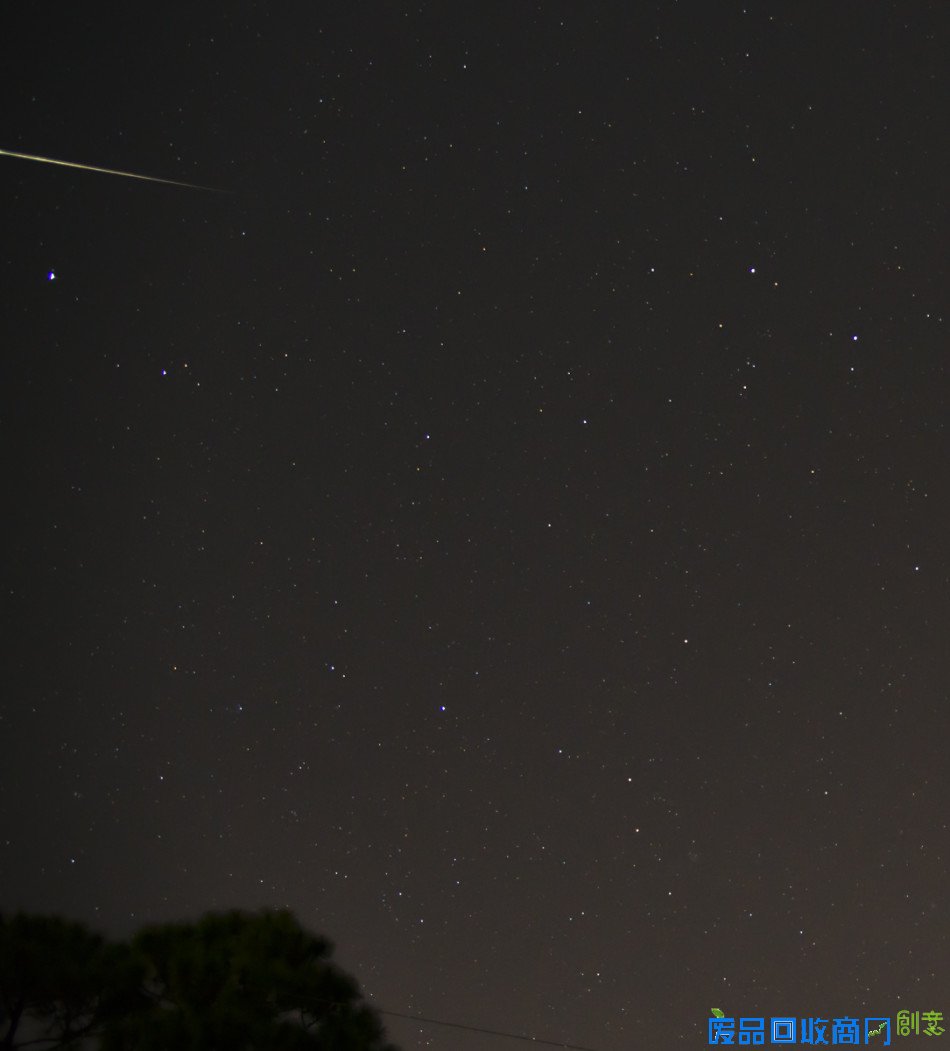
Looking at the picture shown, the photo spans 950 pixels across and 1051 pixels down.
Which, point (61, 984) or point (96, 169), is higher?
point (96, 169)

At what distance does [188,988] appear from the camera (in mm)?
3086

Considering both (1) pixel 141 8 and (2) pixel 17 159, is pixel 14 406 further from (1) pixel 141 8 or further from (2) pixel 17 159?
(1) pixel 141 8

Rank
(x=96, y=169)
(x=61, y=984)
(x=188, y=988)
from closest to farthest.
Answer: (x=188, y=988), (x=61, y=984), (x=96, y=169)

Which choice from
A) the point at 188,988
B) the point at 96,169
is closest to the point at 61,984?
the point at 188,988

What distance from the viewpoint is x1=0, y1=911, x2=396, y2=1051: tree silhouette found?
2809 millimetres

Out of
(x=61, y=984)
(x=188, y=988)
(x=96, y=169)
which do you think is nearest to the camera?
(x=188, y=988)

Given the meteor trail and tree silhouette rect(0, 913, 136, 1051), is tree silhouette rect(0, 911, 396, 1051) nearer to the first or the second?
tree silhouette rect(0, 913, 136, 1051)

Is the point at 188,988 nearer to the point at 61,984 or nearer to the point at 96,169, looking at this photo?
the point at 61,984

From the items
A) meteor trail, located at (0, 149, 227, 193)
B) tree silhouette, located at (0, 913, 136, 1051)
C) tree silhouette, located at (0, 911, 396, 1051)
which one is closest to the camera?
tree silhouette, located at (0, 911, 396, 1051)

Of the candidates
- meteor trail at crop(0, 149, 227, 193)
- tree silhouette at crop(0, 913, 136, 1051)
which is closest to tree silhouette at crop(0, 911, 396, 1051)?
tree silhouette at crop(0, 913, 136, 1051)

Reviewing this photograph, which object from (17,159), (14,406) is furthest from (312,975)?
(17,159)

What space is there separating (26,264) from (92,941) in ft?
9.19

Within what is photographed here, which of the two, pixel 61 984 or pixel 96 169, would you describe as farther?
pixel 96 169

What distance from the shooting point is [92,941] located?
11.3 feet
